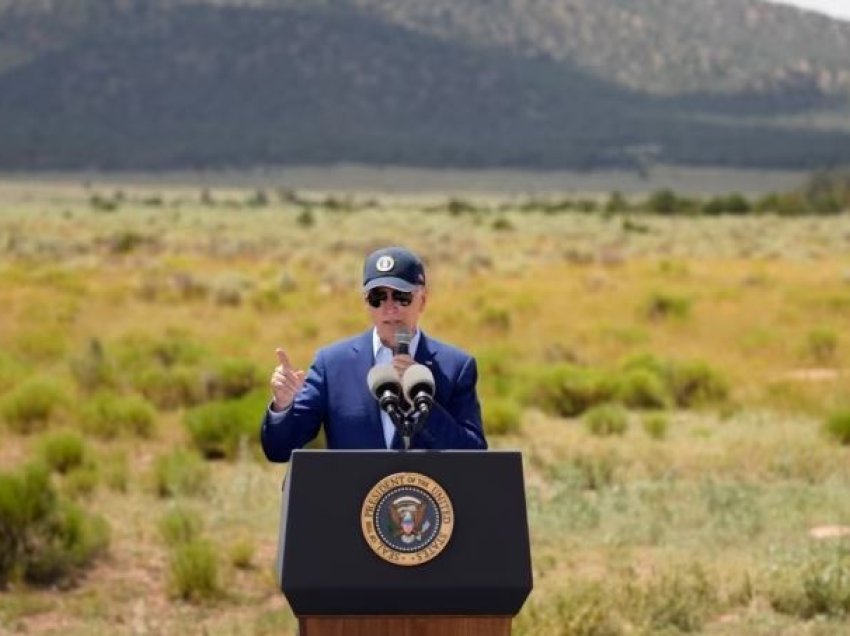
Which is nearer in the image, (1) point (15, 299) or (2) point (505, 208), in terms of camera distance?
(1) point (15, 299)

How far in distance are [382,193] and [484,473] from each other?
122 m

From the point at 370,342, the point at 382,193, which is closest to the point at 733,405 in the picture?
the point at 370,342

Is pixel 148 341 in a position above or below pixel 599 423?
above

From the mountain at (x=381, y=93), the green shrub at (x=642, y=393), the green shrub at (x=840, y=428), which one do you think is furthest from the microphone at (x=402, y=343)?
the mountain at (x=381, y=93)

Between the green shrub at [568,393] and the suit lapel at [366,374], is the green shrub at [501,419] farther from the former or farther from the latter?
the suit lapel at [366,374]

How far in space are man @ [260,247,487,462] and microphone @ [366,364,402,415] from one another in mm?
312

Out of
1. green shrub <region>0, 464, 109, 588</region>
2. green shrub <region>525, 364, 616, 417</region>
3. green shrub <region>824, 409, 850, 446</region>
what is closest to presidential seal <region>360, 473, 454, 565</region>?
green shrub <region>0, 464, 109, 588</region>

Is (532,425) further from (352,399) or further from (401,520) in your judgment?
(401,520)

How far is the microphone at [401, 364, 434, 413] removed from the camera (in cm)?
480

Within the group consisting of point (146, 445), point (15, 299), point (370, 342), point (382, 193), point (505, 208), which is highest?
point (382, 193)

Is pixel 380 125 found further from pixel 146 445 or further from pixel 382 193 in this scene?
pixel 146 445

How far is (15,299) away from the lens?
29.6 m

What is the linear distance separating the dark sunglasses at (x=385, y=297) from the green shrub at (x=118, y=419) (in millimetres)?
11245

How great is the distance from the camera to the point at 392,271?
5.15 meters
